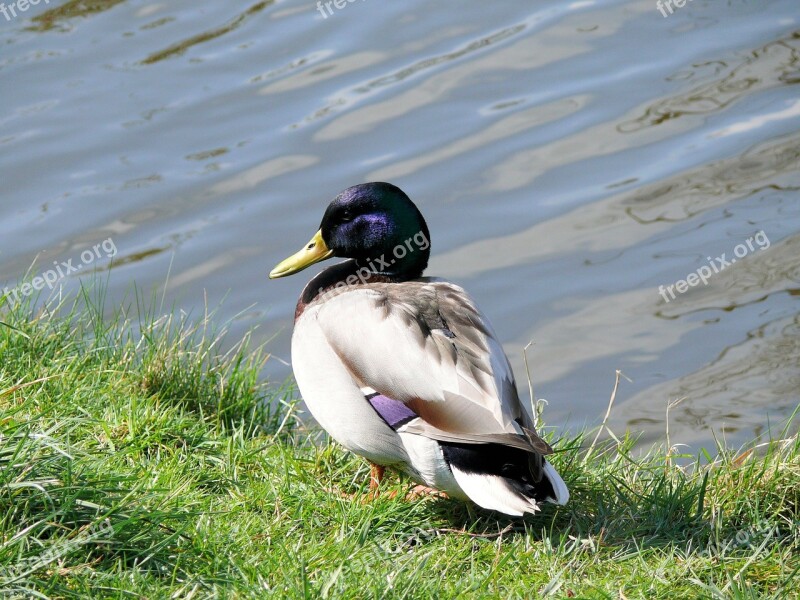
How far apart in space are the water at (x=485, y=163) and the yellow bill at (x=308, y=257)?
4.43ft

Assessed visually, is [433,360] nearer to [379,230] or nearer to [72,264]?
[379,230]

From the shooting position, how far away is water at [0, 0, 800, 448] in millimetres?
6004

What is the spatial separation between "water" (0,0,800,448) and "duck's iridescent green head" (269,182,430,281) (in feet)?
4.84

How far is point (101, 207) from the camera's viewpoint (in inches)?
279

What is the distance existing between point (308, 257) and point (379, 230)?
0.36m

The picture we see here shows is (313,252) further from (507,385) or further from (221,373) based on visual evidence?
(507,385)

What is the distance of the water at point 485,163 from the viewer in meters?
6.00

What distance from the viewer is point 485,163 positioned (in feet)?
23.8

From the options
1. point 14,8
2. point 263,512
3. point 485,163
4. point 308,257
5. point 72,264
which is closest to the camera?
point 263,512

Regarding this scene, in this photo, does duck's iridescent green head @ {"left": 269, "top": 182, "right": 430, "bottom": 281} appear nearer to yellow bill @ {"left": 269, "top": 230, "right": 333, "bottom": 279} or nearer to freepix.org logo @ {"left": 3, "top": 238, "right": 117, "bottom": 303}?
yellow bill @ {"left": 269, "top": 230, "right": 333, "bottom": 279}

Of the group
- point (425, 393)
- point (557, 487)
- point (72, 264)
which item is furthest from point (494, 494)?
point (72, 264)

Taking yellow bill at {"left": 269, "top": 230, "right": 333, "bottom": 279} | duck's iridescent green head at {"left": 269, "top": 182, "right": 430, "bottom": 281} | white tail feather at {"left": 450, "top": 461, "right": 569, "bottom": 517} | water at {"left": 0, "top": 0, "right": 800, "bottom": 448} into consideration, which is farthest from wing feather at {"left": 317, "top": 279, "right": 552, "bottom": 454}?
water at {"left": 0, "top": 0, "right": 800, "bottom": 448}

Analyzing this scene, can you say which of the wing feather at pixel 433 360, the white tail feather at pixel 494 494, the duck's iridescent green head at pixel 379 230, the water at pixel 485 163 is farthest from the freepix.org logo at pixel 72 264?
the white tail feather at pixel 494 494

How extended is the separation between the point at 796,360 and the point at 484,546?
9.90ft
